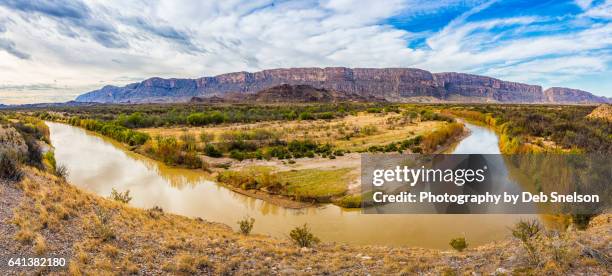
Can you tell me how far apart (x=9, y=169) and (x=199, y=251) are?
8.70 metres

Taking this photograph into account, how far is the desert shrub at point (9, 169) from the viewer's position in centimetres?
1146

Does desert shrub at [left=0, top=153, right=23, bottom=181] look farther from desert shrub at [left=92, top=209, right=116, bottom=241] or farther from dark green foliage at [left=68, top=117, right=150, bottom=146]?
dark green foliage at [left=68, top=117, right=150, bottom=146]

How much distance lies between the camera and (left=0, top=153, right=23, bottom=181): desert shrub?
11464 millimetres

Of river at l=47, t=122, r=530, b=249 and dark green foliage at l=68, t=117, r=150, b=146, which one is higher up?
dark green foliage at l=68, t=117, r=150, b=146

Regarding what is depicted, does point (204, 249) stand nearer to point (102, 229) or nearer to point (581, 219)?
point (102, 229)

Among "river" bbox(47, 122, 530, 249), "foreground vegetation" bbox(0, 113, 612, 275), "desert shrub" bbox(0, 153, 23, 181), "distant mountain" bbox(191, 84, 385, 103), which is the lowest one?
"river" bbox(47, 122, 530, 249)

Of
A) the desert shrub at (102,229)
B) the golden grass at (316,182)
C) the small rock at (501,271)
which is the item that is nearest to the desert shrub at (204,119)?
the golden grass at (316,182)

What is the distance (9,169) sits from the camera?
38.1 ft

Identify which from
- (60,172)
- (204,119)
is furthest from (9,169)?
(204,119)

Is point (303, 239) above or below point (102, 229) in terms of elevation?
below

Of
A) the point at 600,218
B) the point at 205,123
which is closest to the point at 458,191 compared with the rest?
the point at 600,218

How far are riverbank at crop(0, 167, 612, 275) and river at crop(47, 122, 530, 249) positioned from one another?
315cm

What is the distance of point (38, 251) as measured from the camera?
23.5 ft

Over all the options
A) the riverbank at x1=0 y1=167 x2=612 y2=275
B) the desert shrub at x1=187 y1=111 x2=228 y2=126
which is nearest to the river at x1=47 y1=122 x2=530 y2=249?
the riverbank at x1=0 y1=167 x2=612 y2=275
